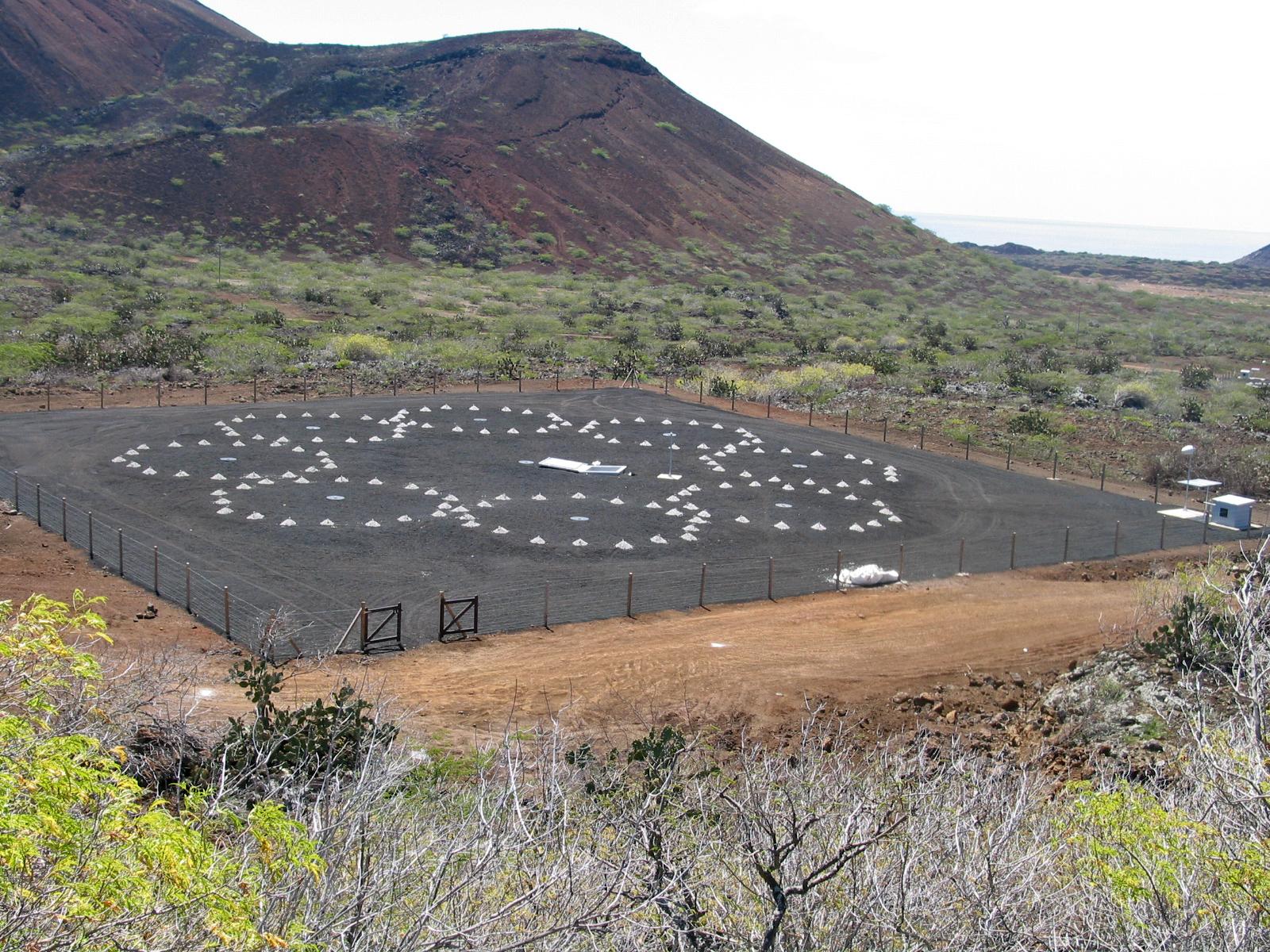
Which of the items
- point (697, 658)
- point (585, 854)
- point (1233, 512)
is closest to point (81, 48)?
point (1233, 512)

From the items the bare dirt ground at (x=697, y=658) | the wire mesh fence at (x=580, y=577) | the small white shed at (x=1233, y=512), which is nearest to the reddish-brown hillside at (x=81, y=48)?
the wire mesh fence at (x=580, y=577)

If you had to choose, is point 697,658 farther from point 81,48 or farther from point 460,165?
point 81,48

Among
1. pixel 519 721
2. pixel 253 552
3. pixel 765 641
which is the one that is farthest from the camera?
pixel 253 552

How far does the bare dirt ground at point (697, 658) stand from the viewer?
1573 cm

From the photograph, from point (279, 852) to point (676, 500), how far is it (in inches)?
836

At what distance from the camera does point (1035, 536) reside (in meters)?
27.4

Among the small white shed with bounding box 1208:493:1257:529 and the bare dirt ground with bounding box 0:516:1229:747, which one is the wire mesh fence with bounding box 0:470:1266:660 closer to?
the small white shed with bounding box 1208:493:1257:529

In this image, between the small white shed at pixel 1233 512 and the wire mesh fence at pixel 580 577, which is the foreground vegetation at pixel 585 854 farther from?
the small white shed at pixel 1233 512

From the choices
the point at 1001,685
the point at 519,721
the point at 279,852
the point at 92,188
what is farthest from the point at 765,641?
the point at 92,188

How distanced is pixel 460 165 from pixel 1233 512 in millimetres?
84979

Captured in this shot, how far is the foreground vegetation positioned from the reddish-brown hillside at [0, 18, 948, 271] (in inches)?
3261

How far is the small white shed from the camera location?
28516 millimetres

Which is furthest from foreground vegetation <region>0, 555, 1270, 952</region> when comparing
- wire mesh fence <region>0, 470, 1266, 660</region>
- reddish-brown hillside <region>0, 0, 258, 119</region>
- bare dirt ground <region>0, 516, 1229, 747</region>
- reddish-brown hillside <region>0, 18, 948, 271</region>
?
reddish-brown hillside <region>0, 0, 258, 119</region>

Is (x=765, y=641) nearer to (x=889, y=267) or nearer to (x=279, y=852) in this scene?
(x=279, y=852)
